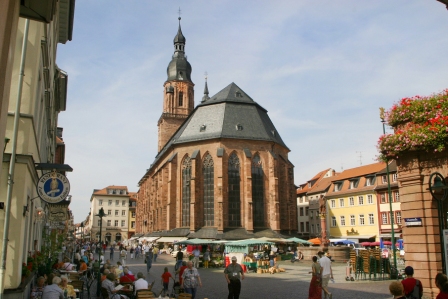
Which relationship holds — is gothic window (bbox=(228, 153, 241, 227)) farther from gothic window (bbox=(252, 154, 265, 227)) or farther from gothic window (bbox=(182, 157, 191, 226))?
gothic window (bbox=(182, 157, 191, 226))

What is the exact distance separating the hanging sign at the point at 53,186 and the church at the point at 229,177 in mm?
35636

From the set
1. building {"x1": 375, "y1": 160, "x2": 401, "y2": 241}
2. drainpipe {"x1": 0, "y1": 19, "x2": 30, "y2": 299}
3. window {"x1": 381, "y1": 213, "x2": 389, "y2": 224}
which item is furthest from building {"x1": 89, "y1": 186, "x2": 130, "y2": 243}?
drainpipe {"x1": 0, "y1": 19, "x2": 30, "y2": 299}

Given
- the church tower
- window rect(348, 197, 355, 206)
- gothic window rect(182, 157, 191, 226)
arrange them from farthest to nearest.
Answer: the church tower, window rect(348, 197, 355, 206), gothic window rect(182, 157, 191, 226)

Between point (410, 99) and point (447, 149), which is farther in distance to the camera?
point (410, 99)

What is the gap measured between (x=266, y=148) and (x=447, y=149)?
1552 inches

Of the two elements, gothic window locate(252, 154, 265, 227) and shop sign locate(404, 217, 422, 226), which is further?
gothic window locate(252, 154, 265, 227)

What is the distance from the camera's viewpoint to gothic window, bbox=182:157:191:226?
50.2m

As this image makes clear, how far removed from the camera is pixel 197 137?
51.2 m

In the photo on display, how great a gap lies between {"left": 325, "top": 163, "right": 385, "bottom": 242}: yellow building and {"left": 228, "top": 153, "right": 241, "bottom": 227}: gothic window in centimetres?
1542

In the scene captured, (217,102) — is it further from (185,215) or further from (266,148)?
(185,215)

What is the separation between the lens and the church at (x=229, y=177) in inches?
1874

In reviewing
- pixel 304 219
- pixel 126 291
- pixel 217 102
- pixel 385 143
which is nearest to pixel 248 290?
pixel 126 291

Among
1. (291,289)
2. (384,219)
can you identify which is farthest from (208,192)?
(291,289)

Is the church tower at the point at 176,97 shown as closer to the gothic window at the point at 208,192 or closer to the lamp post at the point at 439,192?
the gothic window at the point at 208,192
